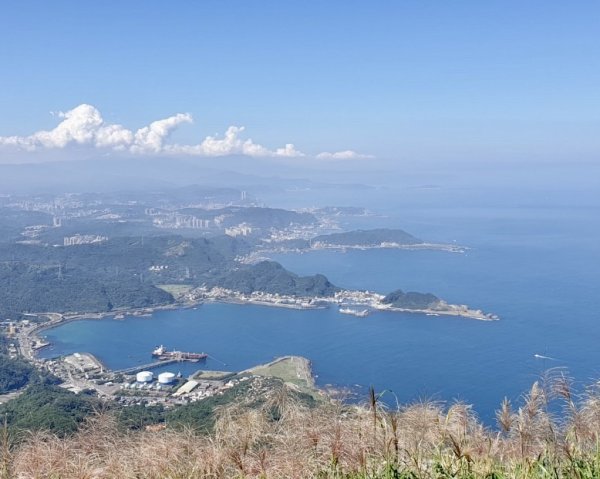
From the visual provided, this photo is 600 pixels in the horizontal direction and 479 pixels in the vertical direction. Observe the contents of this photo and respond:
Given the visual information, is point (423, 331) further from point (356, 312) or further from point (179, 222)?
point (179, 222)

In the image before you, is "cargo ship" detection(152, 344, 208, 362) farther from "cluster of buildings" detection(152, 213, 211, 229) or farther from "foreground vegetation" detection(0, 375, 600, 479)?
"cluster of buildings" detection(152, 213, 211, 229)

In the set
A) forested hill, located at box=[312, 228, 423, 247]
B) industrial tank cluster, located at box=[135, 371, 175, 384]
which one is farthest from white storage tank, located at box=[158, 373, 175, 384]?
forested hill, located at box=[312, 228, 423, 247]

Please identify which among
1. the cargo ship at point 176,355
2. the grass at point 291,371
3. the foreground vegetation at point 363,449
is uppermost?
the foreground vegetation at point 363,449

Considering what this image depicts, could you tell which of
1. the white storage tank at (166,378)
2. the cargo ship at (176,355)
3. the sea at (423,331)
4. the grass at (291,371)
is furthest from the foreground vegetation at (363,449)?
the cargo ship at (176,355)

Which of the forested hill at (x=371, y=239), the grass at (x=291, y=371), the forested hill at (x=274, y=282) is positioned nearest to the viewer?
the grass at (x=291, y=371)

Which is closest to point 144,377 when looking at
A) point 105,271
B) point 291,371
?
point 291,371

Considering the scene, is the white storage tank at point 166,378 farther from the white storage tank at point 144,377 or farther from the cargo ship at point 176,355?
the cargo ship at point 176,355
